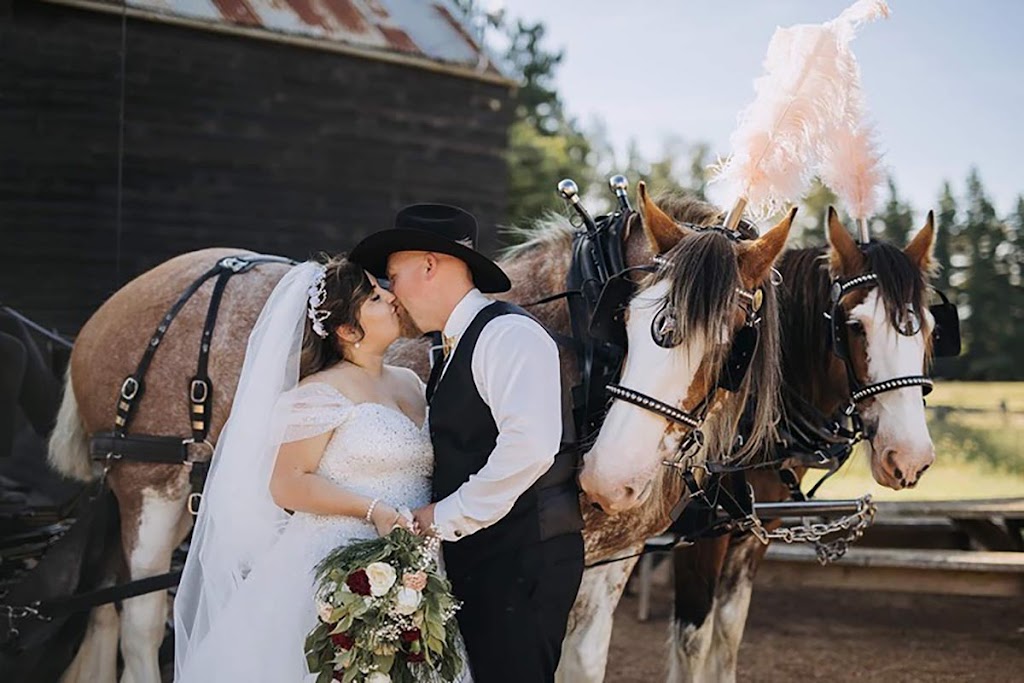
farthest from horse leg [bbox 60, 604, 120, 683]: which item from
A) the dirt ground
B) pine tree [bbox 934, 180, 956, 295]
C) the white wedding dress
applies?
pine tree [bbox 934, 180, 956, 295]

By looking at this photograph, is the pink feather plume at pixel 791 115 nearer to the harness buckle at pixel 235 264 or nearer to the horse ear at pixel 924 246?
the horse ear at pixel 924 246

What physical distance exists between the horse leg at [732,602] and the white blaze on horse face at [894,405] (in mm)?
903

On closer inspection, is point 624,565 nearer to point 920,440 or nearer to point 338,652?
point 920,440

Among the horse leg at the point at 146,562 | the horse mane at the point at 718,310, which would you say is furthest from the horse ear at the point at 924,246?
the horse leg at the point at 146,562

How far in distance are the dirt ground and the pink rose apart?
3502 millimetres

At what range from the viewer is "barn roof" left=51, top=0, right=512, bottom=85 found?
24.5 ft

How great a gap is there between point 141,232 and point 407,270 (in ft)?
18.2

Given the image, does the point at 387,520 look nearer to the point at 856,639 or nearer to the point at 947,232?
the point at 856,639

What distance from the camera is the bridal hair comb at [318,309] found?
2.72m

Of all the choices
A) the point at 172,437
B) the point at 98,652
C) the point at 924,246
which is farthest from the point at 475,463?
the point at 924,246

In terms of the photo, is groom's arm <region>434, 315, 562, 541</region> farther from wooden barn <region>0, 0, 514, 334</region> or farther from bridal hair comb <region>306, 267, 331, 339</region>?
wooden barn <region>0, 0, 514, 334</region>

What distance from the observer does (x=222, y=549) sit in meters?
2.70

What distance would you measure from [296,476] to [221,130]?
6.12m

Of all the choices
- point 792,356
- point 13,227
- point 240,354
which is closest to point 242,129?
point 13,227
